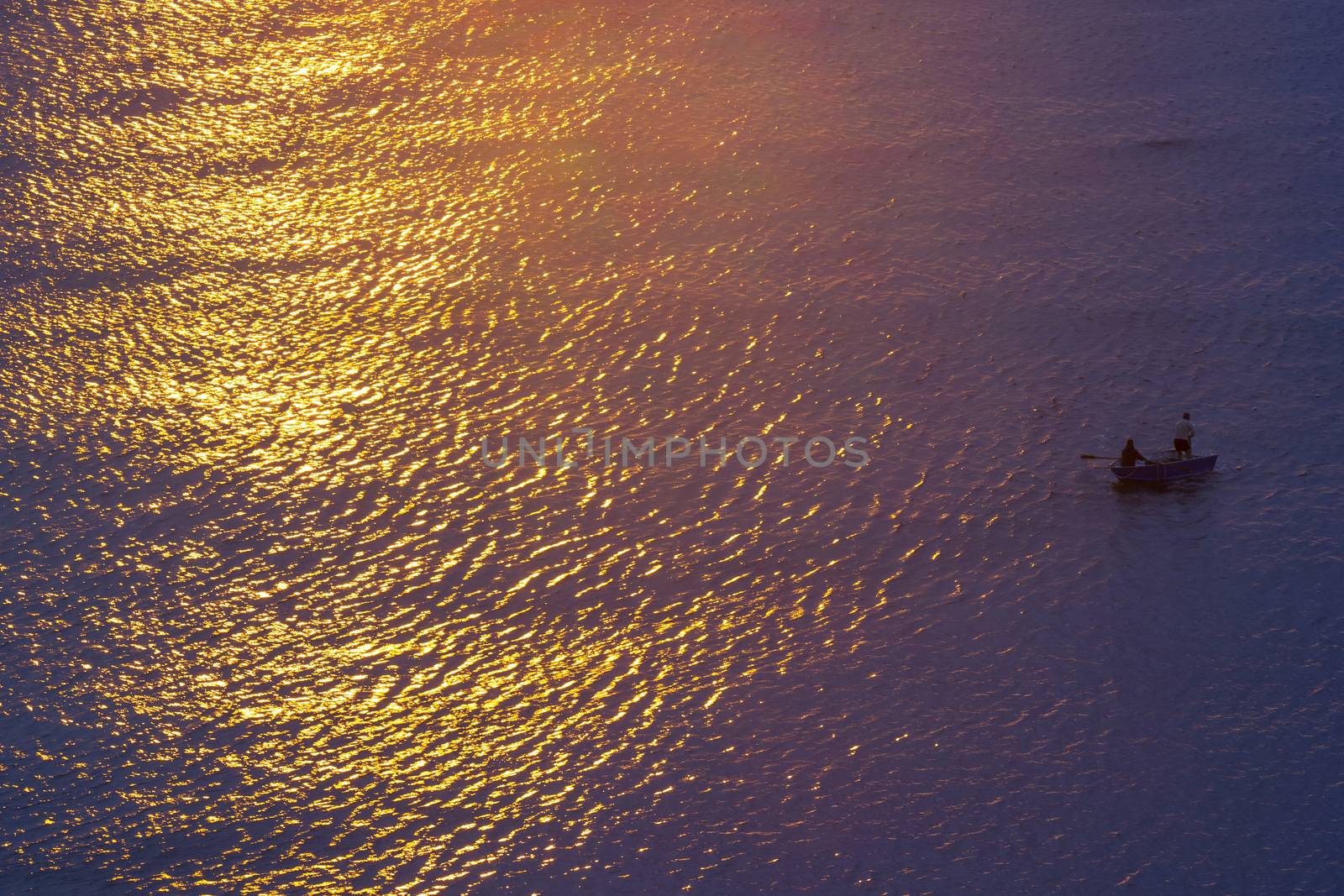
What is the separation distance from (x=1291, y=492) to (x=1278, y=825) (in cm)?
843

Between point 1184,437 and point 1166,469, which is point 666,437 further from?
point 1184,437

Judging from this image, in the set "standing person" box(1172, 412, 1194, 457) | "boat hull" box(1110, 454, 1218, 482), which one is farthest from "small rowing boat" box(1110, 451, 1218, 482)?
"standing person" box(1172, 412, 1194, 457)

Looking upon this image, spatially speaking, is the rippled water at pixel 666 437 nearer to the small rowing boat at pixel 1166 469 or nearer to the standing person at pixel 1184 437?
the small rowing boat at pixel 1166 469

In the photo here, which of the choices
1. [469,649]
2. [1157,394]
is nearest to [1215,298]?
[1157,394]

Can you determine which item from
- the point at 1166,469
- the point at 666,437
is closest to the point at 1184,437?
the point at 1166,469

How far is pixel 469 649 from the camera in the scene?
2436 centimetres

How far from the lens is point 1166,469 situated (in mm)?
27484

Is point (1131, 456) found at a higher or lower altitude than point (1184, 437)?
lower

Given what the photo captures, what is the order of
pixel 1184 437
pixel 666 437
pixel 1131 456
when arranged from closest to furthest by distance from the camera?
pixel 1131 456 < pixel 1184 437 < pixel 666 437

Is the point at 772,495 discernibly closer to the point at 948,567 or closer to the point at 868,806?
the point at 948,567

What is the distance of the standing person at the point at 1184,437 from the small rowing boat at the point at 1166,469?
130 millimetres

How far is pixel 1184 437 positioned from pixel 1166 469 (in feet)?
2.18

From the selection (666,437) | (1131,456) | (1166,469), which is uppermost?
(666,437)

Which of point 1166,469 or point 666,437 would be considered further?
point 666,437
